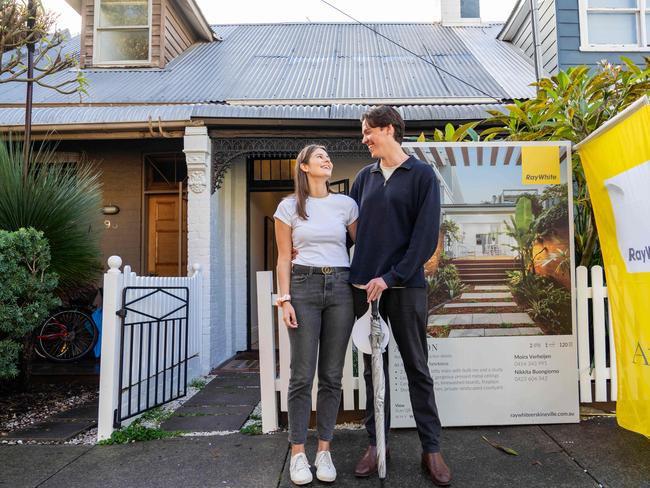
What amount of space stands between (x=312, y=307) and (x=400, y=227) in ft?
1.96

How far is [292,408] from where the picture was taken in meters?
2.27

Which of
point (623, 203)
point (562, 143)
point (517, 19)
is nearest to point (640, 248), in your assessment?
point (623, 203)

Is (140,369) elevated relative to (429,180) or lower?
lower

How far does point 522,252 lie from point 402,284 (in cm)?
124

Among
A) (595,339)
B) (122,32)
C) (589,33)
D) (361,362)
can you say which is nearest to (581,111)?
(595,339)

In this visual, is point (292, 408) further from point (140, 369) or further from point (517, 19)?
point (517, 19)

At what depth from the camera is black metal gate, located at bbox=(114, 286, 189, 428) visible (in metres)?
3.18

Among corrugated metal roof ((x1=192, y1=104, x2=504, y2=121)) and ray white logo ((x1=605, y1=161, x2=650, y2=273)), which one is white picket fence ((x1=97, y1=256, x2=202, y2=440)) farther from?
Result: ray white logo ((x1=605, y1=161, x2=650, y2=273))

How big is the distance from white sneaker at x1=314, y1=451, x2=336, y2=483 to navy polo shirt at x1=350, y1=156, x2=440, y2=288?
2.97 ft

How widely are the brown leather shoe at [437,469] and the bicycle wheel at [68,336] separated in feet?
15.2

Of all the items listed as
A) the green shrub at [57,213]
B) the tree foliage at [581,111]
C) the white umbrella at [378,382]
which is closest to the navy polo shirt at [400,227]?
the white umbrella at [378,382]

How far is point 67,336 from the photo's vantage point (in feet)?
17.7

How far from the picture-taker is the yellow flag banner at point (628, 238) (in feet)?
7.39

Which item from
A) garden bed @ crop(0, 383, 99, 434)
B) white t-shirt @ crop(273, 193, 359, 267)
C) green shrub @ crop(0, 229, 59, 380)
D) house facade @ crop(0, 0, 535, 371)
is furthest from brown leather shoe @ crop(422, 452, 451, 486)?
house facade @ crop(0, 0, 535, 371)
